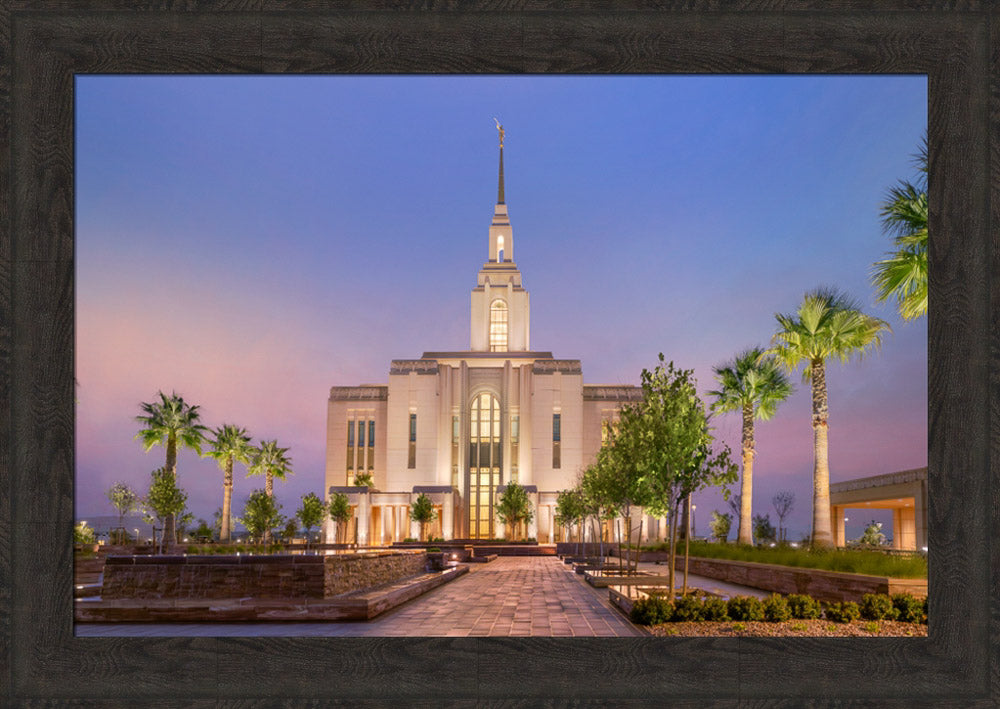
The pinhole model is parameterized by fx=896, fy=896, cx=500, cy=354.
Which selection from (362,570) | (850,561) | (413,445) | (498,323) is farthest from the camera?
(498,323)

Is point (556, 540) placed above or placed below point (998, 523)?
below

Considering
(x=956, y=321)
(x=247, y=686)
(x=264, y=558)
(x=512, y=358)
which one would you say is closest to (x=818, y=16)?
(x=956, y=321)

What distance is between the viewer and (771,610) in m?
12.4

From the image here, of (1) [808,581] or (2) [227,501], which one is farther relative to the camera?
(2) [227,501]

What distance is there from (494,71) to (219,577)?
9288mm

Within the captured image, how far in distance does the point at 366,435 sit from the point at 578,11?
7586 centimetres

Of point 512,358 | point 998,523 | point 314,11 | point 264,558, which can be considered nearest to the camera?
point 998,523

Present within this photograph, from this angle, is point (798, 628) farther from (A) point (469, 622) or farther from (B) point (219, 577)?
(B) point (219, 577)

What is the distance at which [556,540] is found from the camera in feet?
236

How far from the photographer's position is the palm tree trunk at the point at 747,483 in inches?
1252

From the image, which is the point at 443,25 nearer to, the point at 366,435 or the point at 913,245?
the point at 913,245

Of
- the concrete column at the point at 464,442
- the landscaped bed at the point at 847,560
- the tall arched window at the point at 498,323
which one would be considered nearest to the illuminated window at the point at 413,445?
the concrete column at the point at 464,442

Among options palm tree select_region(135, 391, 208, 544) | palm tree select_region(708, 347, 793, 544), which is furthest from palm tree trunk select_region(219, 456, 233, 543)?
palm tree select_region(708, 347, 793, 544)

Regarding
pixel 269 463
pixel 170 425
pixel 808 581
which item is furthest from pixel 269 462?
pixel 808 581
